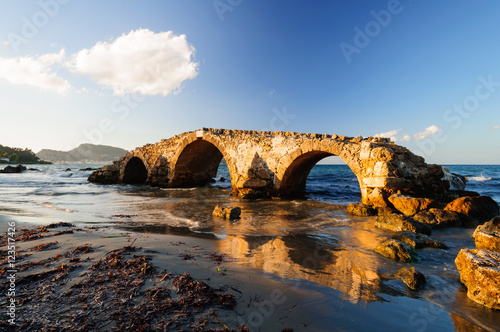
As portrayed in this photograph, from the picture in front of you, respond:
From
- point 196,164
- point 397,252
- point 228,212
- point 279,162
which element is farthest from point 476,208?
point 196,164

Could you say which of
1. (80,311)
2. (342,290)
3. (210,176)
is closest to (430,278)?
(342,290)

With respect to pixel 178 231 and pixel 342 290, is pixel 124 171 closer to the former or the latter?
pixel 178 231

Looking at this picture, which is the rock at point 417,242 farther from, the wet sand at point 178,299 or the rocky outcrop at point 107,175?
the rocky outcrop at point 107,175

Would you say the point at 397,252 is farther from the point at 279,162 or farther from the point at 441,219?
the point at 279,162

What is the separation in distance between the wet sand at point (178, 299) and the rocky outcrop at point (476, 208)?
16.9 ft

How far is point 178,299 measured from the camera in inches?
75.5

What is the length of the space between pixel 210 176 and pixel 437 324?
670 inches

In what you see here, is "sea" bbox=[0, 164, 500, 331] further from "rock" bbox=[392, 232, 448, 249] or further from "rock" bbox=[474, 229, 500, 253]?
"rock" bbox=[474, 229, 500, 253]

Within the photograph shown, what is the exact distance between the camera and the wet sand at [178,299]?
165 cm

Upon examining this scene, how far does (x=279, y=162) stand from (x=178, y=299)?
846cm

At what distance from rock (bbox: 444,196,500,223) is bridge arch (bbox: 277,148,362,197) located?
276 cm

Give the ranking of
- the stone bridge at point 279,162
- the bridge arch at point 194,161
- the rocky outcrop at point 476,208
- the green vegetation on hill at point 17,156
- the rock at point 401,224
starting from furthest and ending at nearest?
the green vegetation on hill at point 17,156, the bridge arch at point 194,161, the stone bridge at point 279,162, the rocky outcrop at point 476,208, the rock at point 401,224

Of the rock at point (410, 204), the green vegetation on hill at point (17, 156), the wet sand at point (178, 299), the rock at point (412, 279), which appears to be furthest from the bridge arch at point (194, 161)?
the green vegetation on hill at point (17, 156)

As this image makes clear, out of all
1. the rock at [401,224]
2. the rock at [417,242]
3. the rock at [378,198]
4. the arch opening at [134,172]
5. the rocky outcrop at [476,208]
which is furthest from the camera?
the arch opening at [134,172]
